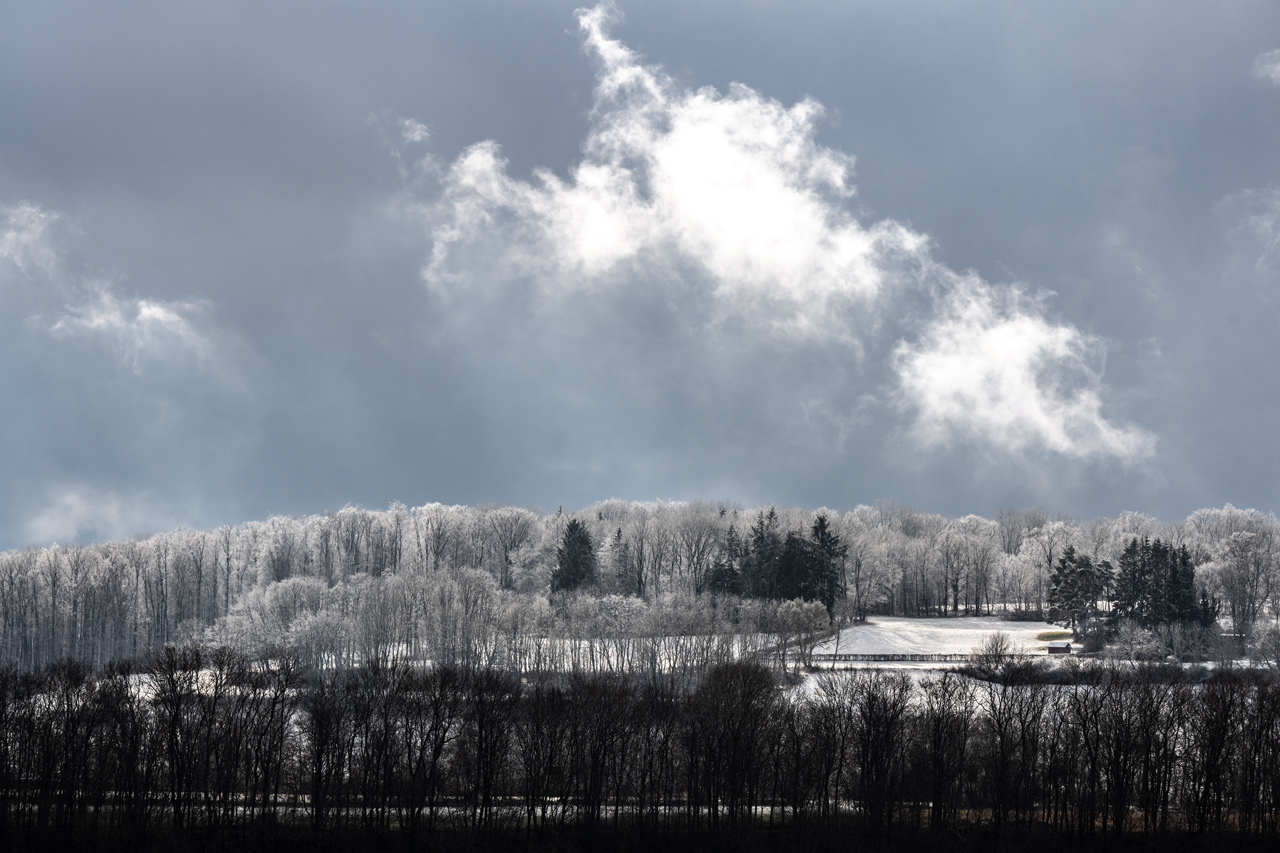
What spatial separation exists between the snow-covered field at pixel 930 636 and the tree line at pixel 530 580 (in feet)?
17.2

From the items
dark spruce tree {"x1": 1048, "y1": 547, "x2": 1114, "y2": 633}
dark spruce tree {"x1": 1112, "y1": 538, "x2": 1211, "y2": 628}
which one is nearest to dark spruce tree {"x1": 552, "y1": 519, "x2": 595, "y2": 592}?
dark spruce tree {"x1": 1048, "y1": 547, "x2": 1114, "y2": 633}

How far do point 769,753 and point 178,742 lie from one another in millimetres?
40023

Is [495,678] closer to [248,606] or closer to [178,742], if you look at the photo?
[178,742]

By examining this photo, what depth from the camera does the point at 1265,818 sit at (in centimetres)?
6300

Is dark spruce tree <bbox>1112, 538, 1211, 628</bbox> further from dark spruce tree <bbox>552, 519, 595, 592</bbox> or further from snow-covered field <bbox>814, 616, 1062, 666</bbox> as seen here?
dark spruce tree <bbox>552, 519, 595, 592</bbox>

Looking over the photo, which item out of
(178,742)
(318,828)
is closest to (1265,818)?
(318,828)

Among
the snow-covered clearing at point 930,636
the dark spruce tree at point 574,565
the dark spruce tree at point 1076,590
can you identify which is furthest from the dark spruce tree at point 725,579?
the dark spruce tree at point 1076,590

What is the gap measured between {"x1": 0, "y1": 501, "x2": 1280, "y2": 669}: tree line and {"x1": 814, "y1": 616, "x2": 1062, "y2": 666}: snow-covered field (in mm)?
5250

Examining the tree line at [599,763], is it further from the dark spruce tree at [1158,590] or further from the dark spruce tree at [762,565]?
the dark spruce tree at [762,565]

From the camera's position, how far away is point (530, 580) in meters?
147

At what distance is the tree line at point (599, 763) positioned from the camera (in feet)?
197

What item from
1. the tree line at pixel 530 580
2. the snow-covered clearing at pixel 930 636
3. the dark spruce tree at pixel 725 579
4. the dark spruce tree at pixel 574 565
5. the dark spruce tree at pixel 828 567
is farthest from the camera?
the dark spruce tree at pixel 574 565

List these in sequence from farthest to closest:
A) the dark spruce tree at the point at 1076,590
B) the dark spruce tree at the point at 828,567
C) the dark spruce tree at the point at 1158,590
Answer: the dark spruce tree at the point at 828,567 < the dark spruce tree at the point at 1076,590 < the dark spruce tree at the point at 1158,590

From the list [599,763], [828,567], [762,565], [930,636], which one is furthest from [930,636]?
[599,763]
